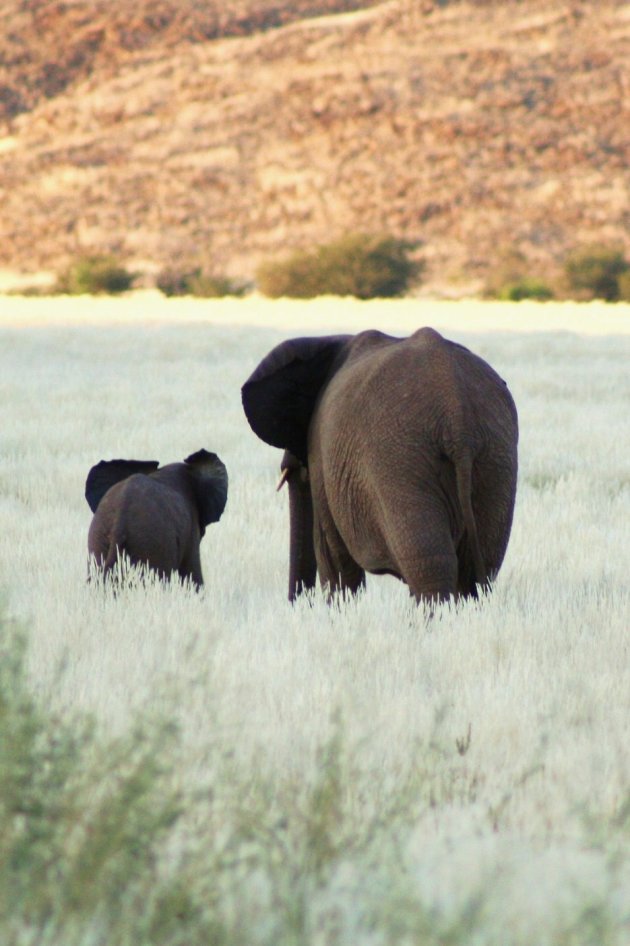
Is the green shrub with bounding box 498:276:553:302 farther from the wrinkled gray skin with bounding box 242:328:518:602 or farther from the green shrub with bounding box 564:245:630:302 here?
the wrinkled gray skin with bounding box 242:328:518:602

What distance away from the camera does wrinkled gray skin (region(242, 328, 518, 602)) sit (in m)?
4.73

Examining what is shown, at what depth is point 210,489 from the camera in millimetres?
6465

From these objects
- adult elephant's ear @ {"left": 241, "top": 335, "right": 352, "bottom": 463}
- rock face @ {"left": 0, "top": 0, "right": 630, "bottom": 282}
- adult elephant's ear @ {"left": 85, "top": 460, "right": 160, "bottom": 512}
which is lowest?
adult elephant's ear @ {"left": 85, "top": 460, "right": 160, "bottom": 512}

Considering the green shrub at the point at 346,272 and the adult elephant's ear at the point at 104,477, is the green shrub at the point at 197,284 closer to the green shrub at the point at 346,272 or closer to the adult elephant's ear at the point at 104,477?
the green shrub at the point at 346,272

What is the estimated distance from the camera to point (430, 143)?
67.5 meters

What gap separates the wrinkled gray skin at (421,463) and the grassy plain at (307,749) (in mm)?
215

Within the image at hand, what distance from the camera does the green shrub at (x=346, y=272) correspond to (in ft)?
168

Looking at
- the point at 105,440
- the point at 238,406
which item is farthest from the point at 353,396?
the point at 238,406

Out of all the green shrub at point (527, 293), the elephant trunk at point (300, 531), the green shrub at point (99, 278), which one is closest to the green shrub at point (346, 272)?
the green shrub at point (527, 293)

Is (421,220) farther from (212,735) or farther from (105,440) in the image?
(212,735)

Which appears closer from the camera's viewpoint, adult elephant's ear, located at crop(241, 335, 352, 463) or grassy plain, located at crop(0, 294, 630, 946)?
grassy plain, located at crop(0, 294, 630, 946)

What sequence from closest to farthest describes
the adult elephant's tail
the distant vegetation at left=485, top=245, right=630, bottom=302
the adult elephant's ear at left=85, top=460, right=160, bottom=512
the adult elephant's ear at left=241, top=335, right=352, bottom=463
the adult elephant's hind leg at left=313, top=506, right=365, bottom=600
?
the adult elephant's tail, the adult elephant's hind leg at left=313, top=506, right=365, bottom=600, the adult elephant's ear at left=241, top=335, right=352, bottom=463, the adult elephant's ear at left=85, top=460, right=160, bottom=512, the distant vegetation at left=485, top=245, right=630, bottom=302

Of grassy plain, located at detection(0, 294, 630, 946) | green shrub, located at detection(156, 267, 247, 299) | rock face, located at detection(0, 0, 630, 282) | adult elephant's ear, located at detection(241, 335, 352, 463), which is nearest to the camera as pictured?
grassy plain, located at detection(0, 294, 630, 946)

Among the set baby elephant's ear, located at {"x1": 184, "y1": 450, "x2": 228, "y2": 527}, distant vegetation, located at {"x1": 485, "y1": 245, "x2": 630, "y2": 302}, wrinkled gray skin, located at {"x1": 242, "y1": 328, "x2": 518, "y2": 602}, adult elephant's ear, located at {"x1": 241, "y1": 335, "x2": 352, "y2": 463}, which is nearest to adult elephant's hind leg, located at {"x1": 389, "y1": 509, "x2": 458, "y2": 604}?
wrinkled gray skin, located at {"x1": 242, "y1": 328, "x2": 518, "y2": 602}
